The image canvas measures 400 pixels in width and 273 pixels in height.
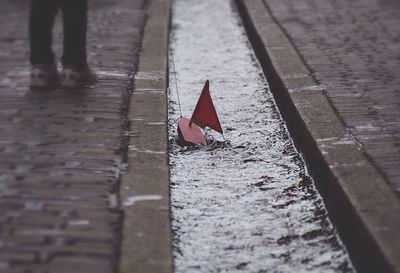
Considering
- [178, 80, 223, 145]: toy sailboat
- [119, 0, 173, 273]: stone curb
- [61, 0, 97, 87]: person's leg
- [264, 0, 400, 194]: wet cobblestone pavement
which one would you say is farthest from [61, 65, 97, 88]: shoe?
[264, 0, 400, 194]: wet cobblestone pavement

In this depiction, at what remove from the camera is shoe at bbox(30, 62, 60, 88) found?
17.9ft

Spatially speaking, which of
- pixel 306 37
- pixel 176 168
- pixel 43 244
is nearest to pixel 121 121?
pixel 176 168

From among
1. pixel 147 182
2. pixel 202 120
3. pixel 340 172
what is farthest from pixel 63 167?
pixel 340 172

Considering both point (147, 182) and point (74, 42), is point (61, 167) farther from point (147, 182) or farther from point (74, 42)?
point (74, 42)

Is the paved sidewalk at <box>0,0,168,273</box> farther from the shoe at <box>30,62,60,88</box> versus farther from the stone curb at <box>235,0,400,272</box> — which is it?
the stone curb at <box>235,0,400,272</box>

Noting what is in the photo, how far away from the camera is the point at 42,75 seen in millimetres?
5469

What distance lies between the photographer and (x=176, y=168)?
183 inches

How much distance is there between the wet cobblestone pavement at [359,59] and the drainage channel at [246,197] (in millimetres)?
403

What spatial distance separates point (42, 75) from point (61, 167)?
1.57 meters

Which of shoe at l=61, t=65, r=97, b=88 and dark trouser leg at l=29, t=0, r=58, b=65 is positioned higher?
dark trouser leg at l=29, t=0, r=58, b=65

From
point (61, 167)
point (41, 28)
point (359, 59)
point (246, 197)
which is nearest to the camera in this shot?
point (61, 167)

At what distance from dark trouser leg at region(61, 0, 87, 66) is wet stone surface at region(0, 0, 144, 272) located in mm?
227

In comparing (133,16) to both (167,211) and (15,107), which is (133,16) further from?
(167,211)

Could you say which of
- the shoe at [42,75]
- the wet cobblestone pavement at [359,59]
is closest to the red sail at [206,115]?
the wet cobblestone pavement at [359,59]
